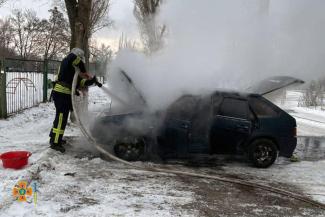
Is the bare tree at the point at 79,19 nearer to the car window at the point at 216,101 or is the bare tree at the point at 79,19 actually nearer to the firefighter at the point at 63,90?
the firefighter at the point at 63,90

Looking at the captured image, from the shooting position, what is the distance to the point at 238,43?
7.93m

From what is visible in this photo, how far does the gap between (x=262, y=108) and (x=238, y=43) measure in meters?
Result: 1.85

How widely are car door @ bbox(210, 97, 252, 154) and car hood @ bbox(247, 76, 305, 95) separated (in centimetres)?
122

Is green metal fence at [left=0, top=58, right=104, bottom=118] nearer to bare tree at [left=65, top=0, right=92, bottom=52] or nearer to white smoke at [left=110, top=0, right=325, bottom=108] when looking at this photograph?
bare tree at [left=65, top=0, right=92, bottom=52]

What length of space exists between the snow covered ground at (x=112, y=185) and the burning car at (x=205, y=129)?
1.25ft

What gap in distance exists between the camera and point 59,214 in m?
4.09

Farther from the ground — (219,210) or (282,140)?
(282,140)

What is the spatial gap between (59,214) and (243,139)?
151 inches

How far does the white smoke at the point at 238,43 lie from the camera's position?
7.29m

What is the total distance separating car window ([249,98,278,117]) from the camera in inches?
269

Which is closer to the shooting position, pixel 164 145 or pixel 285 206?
pixel 285 206

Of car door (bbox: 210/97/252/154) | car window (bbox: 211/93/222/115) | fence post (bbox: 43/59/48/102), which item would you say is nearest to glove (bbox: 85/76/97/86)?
car window (bbox: 211/93/222/115)

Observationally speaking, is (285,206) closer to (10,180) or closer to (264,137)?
(264,137)

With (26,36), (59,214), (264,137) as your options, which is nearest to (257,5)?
(264,137)
